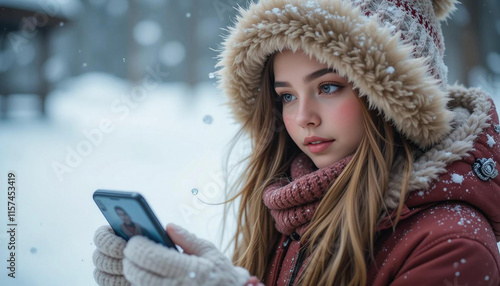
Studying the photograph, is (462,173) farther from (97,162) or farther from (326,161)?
(97,162)

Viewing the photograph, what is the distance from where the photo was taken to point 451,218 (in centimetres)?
89

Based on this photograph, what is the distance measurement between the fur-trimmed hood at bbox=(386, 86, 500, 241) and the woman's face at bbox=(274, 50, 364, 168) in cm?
15

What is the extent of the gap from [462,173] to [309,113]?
0.37m

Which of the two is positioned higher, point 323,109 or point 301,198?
point 323,109

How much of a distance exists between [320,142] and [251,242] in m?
0.38

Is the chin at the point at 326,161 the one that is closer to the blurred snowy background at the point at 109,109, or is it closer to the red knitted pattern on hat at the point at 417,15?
the red knitted pattern on hat at the point at 417,15

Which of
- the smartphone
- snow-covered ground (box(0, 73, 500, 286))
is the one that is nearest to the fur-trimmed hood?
the smartphone

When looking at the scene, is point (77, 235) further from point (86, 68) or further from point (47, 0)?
point (47, 0)

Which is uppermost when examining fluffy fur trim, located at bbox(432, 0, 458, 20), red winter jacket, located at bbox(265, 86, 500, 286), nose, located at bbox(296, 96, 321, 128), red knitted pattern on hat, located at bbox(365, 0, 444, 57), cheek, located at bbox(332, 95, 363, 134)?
fluffy fur trim, located at bbox(432, 0, 458, 20)

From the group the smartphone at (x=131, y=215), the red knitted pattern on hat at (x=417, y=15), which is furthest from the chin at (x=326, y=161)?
the smartphone at (x=131, y=215)

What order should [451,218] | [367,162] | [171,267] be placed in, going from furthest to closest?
[367,162], [451,218], [171,267]

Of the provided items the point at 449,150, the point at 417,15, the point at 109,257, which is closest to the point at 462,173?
the point at 449,150

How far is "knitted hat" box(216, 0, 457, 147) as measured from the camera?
→ 96 centimetres

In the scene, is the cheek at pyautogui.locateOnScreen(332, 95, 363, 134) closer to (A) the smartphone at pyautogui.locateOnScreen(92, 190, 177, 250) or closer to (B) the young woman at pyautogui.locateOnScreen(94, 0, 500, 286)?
(B) the young woman at pyautogui.locateOnScreen(94, 0, 500, 286)
